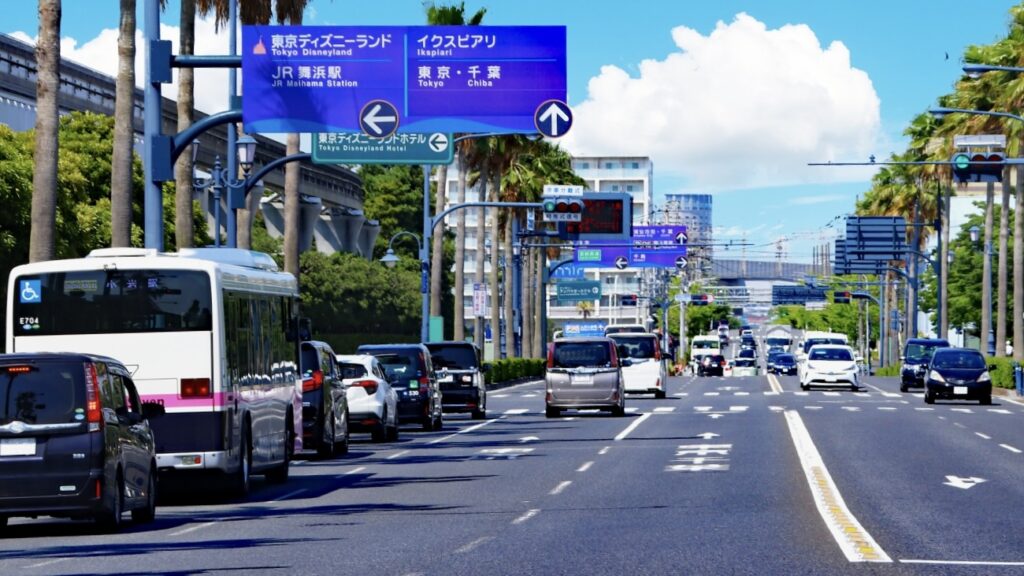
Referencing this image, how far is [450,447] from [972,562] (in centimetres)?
1947

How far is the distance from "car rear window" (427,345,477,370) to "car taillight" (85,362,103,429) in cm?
2723

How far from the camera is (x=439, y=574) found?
1298 cm

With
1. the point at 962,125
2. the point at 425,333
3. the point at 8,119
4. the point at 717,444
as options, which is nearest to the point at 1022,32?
the point at 962,125

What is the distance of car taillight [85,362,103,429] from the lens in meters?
16.8

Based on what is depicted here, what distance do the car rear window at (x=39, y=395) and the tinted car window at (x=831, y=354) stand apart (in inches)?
2064

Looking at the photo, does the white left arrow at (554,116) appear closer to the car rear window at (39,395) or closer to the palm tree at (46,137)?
the palm tree at (46,137)

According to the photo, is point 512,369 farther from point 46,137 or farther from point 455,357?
point 46,137

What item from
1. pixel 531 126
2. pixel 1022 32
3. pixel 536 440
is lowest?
pixel 536 440

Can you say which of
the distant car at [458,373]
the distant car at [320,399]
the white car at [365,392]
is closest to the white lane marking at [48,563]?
the distant car at [320,399]

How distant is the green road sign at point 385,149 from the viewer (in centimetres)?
3756

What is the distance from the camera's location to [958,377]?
53.0m

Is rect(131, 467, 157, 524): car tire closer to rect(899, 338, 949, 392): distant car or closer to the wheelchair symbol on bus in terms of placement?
the wheelchair symbol on bus

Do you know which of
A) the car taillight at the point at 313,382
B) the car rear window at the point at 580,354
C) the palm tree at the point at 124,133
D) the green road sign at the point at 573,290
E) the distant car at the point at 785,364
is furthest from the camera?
the distant car at the point at 785,364

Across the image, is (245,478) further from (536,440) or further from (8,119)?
(8,119)
